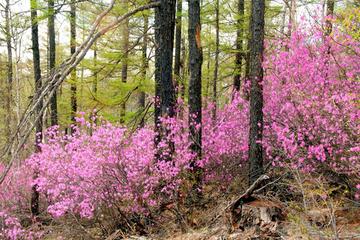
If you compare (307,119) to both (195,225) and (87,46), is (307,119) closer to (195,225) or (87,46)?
(195,225)

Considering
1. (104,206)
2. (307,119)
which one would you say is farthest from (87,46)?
(307,119)

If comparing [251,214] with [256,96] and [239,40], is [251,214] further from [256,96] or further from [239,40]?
[239,40]

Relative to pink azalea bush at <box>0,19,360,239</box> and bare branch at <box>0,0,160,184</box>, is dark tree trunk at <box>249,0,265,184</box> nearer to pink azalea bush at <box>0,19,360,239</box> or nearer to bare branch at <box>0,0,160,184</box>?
pink azalea bush at <box>0,19,360,239</box>

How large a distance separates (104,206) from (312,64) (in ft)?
17.6

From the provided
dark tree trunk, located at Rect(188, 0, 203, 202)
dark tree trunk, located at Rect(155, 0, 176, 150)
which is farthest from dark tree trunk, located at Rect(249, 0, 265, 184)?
dark tree trunk, located at Rect(155, 0, 176, 150)

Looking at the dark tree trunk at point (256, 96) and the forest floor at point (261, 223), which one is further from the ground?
the dark tree trunk at point (256, 96)

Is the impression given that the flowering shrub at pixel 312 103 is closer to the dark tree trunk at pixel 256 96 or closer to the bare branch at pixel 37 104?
the dark tree trunk at pixel 256 96

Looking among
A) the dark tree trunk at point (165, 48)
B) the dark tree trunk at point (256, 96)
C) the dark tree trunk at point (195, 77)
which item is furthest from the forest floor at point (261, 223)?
the dark tree trunk at point (165, 48)

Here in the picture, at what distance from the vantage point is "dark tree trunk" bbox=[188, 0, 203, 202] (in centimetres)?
819

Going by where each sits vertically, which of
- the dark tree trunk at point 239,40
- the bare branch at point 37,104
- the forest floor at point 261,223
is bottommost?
the forest floor at point 261,223

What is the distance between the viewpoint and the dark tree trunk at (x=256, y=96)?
7.46 m

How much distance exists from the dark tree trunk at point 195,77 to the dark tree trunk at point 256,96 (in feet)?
3.89

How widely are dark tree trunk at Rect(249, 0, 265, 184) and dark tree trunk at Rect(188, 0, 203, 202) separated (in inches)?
46.7

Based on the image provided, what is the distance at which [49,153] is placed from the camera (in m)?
8.35
